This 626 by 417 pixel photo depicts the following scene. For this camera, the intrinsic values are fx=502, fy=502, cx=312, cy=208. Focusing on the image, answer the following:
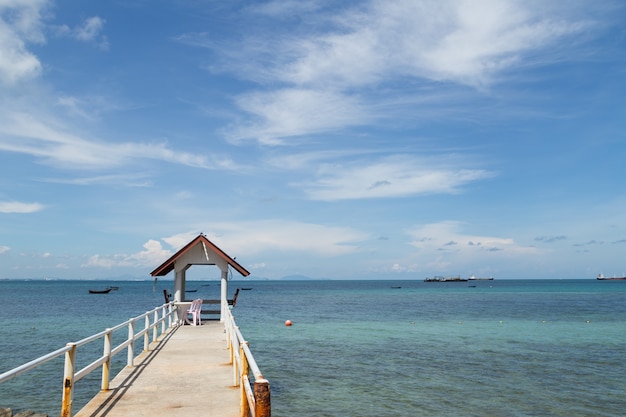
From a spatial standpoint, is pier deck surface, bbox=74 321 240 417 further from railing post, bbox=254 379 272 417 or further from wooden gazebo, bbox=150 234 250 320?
wooden gazebo, bbox=150 234 250 320

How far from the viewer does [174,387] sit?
33.9 feet

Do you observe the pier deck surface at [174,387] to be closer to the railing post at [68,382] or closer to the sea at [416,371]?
the railing post at [68,382]

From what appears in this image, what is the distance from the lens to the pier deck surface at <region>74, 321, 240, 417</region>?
857 centimetres

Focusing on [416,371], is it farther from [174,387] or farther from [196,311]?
[174,387]

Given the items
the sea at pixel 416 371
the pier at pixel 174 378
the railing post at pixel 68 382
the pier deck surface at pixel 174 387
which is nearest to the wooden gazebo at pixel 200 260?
the sea at pixel 416 371

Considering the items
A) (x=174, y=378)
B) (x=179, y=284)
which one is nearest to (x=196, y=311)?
(x=179, y=284)

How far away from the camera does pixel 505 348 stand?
27.4 meters

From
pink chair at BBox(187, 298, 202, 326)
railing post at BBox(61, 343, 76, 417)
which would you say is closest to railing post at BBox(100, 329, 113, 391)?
railing post at BBox(61, 343, 76, 417)

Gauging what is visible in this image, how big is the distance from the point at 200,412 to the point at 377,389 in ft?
32.9

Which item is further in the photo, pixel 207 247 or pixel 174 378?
pixel 207 247

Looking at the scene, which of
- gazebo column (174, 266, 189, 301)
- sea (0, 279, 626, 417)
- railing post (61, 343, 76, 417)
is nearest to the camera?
railing post (61, 343, 76, 417)

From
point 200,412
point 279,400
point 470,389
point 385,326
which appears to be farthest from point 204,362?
point 385,326

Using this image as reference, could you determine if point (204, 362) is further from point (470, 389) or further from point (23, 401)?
point (470, 389)

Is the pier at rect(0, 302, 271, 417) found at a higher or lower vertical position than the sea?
higher
